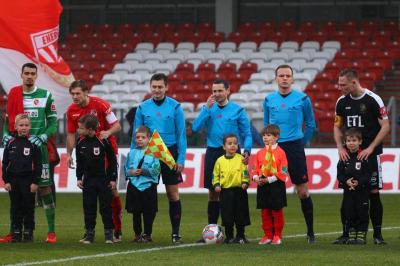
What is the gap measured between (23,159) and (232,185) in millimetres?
2421

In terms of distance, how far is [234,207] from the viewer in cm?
1489

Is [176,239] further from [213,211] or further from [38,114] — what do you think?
[38,114]

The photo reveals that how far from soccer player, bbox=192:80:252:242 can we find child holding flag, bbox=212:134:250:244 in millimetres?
315

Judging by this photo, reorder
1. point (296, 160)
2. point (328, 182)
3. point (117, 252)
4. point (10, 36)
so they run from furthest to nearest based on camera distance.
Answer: point (328, 182) < point (10, 36) < point (296, 160) < point (117, 252)

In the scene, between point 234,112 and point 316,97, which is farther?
point 316,97

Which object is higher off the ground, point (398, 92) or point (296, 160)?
point (398, 92)

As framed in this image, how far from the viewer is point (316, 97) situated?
32.4m

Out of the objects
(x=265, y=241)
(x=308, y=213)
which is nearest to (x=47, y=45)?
(x=308, y=213)

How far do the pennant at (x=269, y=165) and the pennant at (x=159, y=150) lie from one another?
43.9 inches

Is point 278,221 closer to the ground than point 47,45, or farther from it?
closer to the ground

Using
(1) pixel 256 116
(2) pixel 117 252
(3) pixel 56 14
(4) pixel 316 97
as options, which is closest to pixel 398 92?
(4) pixel 316 97

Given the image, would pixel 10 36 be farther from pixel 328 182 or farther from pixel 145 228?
pixel 145 228

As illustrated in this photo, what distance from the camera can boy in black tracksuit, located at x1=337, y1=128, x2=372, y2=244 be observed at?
14.5 metres

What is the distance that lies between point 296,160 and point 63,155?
1261cm
